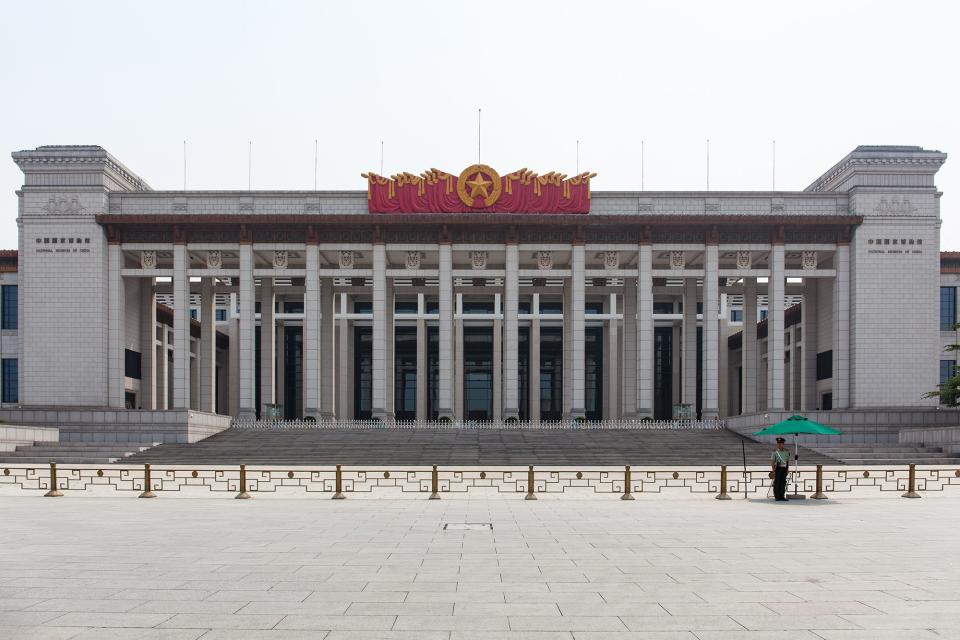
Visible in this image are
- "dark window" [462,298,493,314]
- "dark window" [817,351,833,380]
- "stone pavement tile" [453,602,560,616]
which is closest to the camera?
"stone pavement tile" [453,602,560,616]

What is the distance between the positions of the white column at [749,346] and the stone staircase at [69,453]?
127 ft

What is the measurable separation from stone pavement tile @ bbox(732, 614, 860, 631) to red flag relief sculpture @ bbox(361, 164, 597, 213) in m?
50.7

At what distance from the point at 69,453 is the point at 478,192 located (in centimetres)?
2977

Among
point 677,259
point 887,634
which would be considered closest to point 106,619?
point 887,634

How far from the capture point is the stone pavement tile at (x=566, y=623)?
32.0ft

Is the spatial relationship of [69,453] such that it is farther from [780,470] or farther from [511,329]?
[780,470]

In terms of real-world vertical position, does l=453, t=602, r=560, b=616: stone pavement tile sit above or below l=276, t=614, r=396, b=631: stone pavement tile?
below

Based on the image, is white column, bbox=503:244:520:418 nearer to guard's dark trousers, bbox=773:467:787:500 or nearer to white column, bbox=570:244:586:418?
white column, bbox=570:244:586:418

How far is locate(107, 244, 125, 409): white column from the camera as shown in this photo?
59.6m

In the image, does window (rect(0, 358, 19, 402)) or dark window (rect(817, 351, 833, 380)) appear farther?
window (rect(0, 358, 19, 402))

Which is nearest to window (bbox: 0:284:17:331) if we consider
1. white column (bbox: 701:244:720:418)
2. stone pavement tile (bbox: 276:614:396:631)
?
white column (bbox: 701:244:720:418)

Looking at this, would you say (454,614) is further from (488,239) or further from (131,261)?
(131,261)

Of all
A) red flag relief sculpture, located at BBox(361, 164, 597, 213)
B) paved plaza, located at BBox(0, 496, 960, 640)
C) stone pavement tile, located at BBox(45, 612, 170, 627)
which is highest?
red flag relief sculpture, located at BBox(361, 164, 597, 213)

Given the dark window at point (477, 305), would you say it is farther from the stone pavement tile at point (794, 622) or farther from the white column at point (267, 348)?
the stone pavement tile at point (794, 622)
